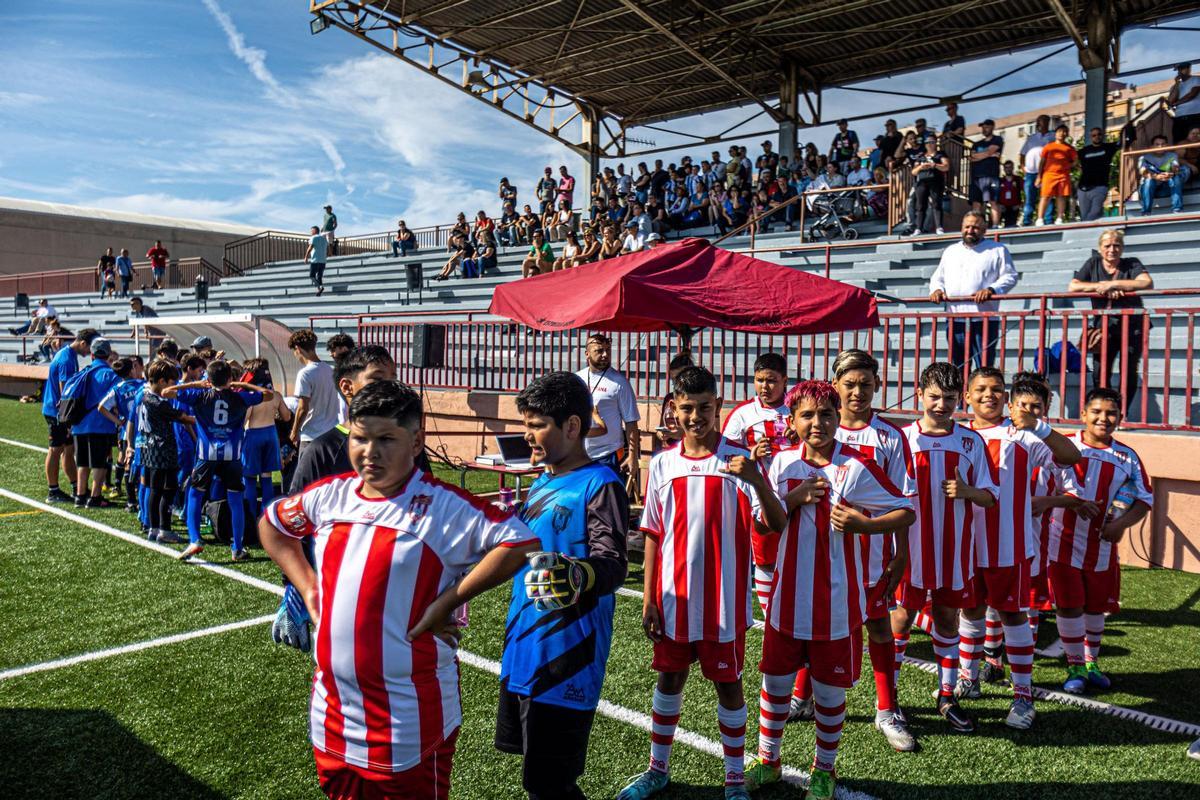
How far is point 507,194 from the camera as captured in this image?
24.3m

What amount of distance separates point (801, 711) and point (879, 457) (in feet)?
4.73

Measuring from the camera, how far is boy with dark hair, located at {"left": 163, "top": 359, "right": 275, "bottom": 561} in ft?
24.1

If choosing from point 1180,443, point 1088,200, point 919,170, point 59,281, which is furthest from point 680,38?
point 59,281

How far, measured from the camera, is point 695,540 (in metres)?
3.42

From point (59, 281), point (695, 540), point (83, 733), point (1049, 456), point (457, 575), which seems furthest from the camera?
point (59, 281)

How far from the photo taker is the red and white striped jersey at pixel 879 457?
3.82 m

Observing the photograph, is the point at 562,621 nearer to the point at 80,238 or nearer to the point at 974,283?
the point at 974,283

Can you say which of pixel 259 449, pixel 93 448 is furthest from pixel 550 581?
pixel 93 448

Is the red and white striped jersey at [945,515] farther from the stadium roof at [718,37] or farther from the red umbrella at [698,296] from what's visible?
the stadium roof at [718,37]

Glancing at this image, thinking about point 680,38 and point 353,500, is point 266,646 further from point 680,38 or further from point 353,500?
point 680,38

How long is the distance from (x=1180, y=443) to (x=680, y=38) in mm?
15475

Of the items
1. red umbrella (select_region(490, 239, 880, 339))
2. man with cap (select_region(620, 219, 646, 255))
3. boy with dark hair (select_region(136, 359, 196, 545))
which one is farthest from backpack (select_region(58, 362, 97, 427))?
man with cap (select_region(620, 219, 646, 255))

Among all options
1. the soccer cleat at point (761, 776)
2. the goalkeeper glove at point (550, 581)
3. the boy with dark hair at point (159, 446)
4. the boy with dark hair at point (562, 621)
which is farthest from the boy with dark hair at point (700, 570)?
the boy with dark hair at point (159, 446)

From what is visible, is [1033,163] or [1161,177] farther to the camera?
[1033,163]
